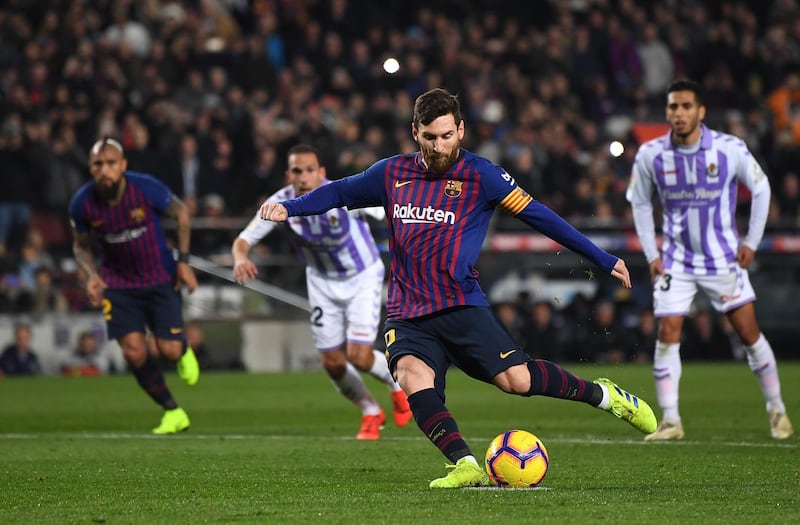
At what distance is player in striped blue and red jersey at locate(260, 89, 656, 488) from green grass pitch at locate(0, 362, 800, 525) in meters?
0.60

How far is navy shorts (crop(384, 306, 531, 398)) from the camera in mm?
7652

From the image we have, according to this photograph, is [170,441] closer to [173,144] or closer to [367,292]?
[367,292]

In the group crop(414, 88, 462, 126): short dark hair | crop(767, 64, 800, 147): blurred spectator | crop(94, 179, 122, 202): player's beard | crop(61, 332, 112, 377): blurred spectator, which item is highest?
crop(767, 64, 800, 147): blurred spectator

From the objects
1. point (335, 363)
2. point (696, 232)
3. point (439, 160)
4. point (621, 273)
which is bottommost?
point (335, 363)

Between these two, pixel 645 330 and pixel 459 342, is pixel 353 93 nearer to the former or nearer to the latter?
pixel 645 330

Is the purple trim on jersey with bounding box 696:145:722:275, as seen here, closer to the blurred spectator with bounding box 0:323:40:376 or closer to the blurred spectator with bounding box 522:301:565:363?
the blurred spectator with bounding box 522:301:565:363

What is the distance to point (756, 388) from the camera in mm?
16312

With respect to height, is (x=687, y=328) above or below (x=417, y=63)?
below

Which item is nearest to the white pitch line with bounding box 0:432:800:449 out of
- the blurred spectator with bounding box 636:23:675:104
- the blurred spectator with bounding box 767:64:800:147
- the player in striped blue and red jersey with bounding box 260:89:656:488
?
the player in striped blue and red jersey with bounding box 260:89:656:488

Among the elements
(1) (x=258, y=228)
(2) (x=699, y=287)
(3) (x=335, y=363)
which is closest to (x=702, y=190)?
(2) (x=699, y=287)

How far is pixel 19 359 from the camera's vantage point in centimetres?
1897

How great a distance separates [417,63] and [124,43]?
191 inches

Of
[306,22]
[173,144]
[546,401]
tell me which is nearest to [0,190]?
[173,144]

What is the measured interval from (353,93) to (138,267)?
1088 centimetres
